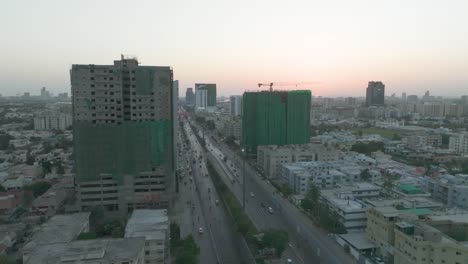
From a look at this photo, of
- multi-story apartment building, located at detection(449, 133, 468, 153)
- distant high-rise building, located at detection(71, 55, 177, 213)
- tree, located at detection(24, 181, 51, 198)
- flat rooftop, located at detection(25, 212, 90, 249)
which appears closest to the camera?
flat rooftop, located at detection(25, 212, 90, 249)

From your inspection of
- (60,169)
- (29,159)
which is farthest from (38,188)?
(29,159)

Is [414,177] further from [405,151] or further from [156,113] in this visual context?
[156,113]

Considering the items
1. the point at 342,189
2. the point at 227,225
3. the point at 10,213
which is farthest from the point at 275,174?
the point at 10,213

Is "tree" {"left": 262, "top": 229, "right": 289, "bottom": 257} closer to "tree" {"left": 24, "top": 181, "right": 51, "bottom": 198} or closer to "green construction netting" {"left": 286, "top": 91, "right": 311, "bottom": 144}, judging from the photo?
"tree" {"left": 24, "top": 181, "right": 51, "bottom": 198}

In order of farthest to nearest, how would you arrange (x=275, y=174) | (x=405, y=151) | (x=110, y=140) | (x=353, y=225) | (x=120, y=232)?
(x=405, y=151), (x=275, y=174), (x=110, y=140), (x=353, y=225), (x=120, y=232)

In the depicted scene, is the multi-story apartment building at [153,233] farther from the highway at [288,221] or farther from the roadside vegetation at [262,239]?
the highway at [288,221]

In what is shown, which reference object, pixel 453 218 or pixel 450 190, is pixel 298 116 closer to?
pixel 450 190

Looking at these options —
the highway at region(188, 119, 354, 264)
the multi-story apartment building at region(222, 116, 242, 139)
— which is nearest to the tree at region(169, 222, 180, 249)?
the highway at region(188, 119, 354, 264)
